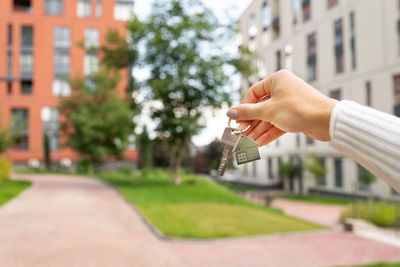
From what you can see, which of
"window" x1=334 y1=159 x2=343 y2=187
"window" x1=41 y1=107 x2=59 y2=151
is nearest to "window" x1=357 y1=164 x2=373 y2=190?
"window" x1=334 y1=159 x2=343 y2=187

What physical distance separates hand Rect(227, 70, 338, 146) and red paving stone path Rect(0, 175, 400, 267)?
8.53 metres

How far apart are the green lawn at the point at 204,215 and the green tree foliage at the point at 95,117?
1099 cm

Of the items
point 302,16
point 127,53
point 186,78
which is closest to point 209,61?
point 186,78

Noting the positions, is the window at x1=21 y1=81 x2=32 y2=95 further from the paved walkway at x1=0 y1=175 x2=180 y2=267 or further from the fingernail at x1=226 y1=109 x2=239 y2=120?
the fingernail at x1=226 y1=109 x2=239 y2=120

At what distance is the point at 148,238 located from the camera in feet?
39.0

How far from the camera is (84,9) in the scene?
46719 millimetres

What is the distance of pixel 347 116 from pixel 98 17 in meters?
49.1

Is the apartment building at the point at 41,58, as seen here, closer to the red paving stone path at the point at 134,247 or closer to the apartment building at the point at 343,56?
the apartment building at the point at 343,56

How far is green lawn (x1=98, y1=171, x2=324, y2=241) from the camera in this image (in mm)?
12832

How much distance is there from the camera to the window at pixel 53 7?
46150 millimetres

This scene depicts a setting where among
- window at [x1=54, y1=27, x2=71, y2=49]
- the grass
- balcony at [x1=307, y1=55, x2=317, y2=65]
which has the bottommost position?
the grass

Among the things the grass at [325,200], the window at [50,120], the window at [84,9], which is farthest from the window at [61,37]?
the grass at [325,200]

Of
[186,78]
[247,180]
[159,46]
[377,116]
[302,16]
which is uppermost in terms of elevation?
[302,16]

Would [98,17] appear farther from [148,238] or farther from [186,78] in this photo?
[148,238]
